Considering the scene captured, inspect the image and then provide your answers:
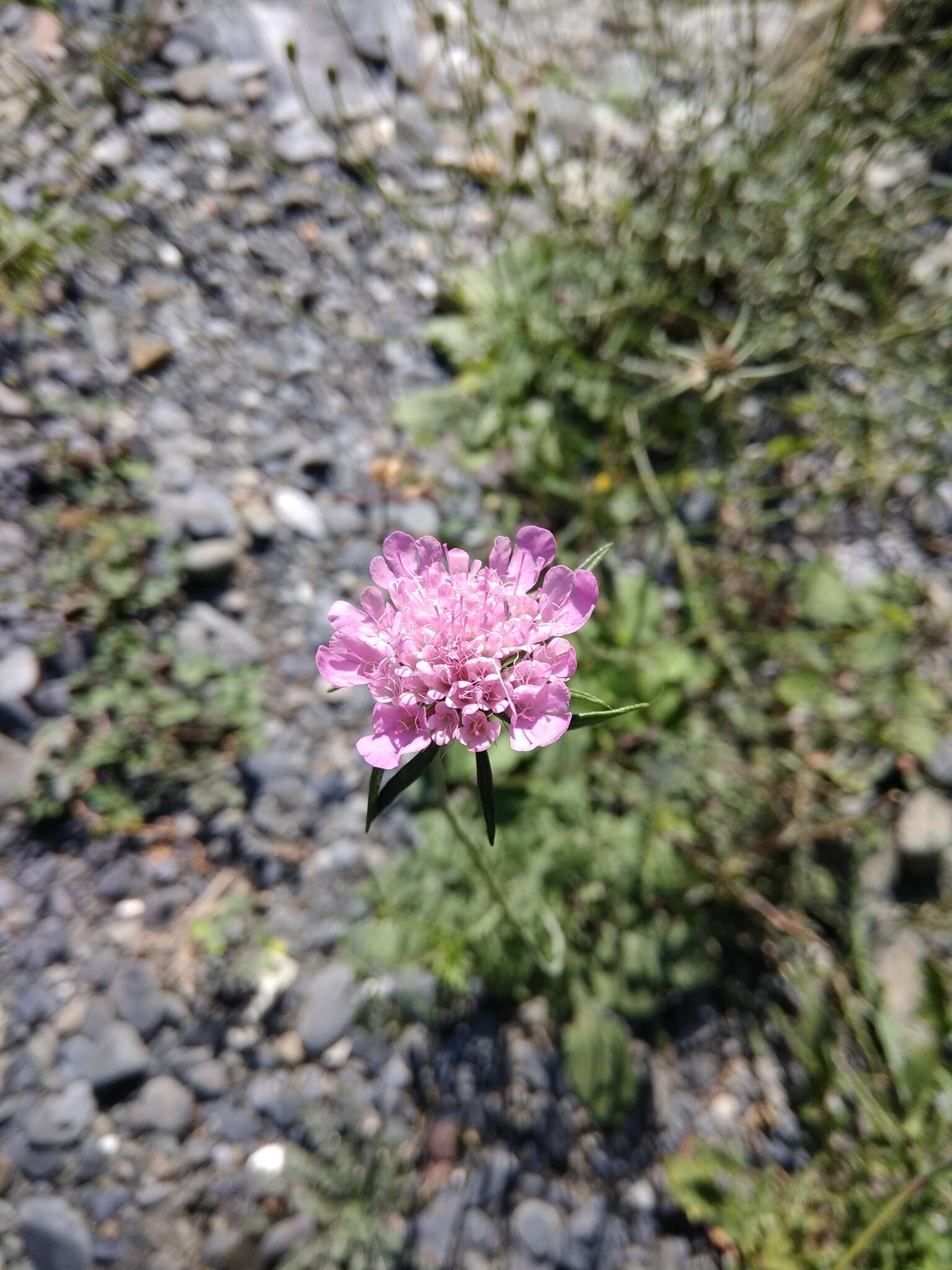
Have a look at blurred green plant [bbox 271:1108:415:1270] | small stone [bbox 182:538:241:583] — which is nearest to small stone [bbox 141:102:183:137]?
small stone [bbox 182:538:241:583]

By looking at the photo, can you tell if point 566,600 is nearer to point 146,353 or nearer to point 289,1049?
point 289,1049

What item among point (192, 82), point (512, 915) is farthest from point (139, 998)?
point (192, 82)

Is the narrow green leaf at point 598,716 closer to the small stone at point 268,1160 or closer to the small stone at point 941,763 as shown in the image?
the small stone at point 268,1160

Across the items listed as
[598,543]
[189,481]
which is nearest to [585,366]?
[598,543]

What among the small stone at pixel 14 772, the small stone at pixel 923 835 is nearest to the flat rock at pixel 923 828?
the small stone at pixel 923 835

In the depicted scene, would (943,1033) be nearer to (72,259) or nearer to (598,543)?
(598,543)

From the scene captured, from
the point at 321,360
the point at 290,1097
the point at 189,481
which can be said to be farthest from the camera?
the point at 321,360
